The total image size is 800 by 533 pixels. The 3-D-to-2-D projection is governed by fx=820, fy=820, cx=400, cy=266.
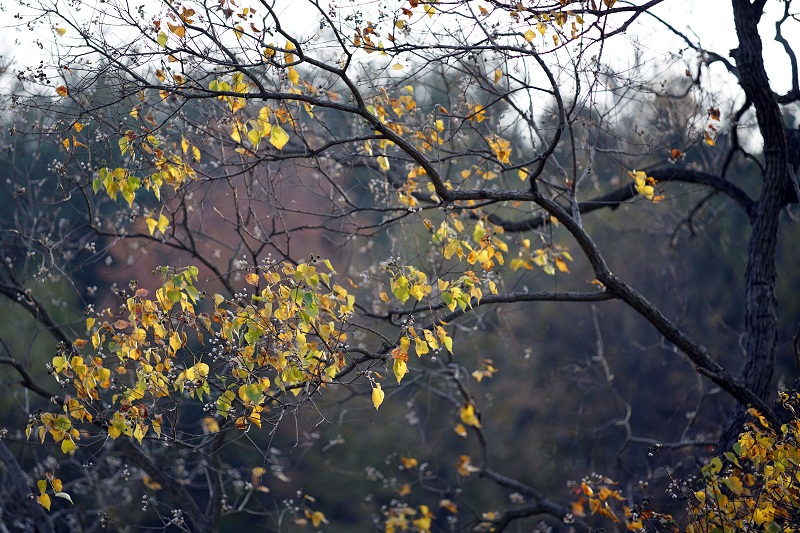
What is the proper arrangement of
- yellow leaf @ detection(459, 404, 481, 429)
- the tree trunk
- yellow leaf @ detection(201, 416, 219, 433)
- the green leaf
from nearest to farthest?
1. the green leaf
2. the tree trunk
3. yellow leaf @ detection(201, 416, 219, 433)
4. yellow leaf @ detection(459, 404, 481, 429)

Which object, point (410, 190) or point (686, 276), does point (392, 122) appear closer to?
point (410, 190)

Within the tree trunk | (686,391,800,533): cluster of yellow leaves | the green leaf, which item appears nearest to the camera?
(686,391,800,533): cluster of yellow leaves

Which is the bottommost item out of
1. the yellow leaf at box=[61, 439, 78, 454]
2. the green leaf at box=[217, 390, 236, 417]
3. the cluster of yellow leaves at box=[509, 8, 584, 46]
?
the yellow leaf at box=[61, 439, 78, 454]

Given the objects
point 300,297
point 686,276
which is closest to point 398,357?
point 300,297

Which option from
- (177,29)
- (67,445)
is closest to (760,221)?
(177,29)

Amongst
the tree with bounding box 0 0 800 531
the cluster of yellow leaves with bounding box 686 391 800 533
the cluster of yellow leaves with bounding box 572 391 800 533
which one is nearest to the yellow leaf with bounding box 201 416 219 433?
the tree with bounding box 0 0 800 531

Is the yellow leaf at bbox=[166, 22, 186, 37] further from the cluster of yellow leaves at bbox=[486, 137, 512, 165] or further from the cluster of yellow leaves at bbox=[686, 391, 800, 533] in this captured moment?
the cluster of yellow leaves at bbox=[686, 391, 800, 533]

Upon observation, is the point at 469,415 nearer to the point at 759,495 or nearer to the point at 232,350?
the point at 759,495

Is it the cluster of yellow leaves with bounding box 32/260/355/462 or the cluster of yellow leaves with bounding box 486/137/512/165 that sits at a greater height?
the cluster of yellow leaves with bounding box 486/137/512/165

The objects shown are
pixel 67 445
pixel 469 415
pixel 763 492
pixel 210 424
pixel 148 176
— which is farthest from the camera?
pixel 469 415

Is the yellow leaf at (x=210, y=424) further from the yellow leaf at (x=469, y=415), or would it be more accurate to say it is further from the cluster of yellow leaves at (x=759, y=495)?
the cluster of yellow leaves at (x=759, y=495)

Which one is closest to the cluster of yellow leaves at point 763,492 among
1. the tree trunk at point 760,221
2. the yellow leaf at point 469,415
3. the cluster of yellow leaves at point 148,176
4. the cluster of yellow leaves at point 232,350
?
the tree trunk at point 760,221

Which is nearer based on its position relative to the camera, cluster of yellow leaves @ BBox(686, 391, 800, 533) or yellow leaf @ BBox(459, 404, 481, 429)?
cluster of yellow leaves @ BBox(686, 391, 800, 533)

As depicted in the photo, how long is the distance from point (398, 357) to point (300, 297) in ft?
1.62
